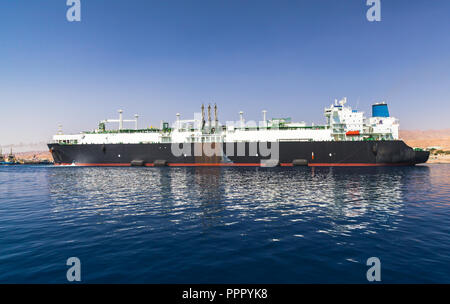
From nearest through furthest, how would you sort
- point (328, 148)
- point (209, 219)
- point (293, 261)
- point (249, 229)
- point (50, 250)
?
point (293, 261)
point (50, 250)
point (249, 229)
point (209, 219)
point (328, 148)

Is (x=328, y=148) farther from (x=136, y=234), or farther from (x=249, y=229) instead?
(x=136, y=234)

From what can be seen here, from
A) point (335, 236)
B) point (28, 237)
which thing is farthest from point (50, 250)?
point (335, 236)

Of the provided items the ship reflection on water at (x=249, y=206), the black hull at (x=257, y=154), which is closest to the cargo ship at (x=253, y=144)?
the black hull at (x=257, y=154)

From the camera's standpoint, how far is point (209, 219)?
39.1 feet

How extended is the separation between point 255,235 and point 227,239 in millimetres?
1326

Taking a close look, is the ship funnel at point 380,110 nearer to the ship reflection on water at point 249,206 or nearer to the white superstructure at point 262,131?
the white superstructure at point 262,131

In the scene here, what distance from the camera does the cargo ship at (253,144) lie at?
43.9m

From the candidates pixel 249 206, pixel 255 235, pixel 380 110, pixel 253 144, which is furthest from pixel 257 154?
pixel 255 235

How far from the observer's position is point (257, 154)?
47.8m

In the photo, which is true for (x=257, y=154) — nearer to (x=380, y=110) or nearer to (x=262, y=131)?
(x=262, y=131)

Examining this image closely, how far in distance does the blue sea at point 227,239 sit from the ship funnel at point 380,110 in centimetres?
3751

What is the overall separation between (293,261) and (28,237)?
1127 cm

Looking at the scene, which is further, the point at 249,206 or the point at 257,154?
the point at 257,154

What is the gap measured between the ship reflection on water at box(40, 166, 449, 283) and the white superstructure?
3184 cm
